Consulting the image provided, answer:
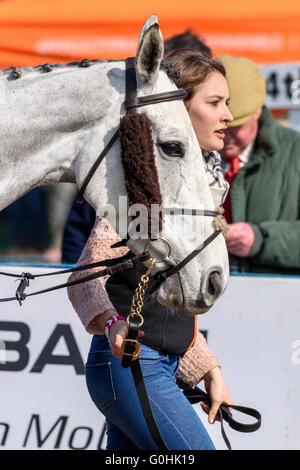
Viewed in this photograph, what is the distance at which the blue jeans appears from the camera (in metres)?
2.42

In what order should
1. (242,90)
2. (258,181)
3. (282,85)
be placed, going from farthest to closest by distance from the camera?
(282,85)
(258,181)
(242,90)

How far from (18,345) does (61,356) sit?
0.25 metres

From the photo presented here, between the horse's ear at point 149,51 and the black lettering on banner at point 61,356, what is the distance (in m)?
2.01

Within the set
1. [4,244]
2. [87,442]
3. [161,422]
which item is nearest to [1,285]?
[87,442]

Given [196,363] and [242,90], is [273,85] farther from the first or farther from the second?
[196,363]

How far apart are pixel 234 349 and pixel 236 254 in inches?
21.9

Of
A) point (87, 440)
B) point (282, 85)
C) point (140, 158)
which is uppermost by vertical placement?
point (282, 85)

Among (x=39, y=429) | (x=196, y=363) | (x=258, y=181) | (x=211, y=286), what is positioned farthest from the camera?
(x=258, y=181)

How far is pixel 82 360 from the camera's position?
3.89 m

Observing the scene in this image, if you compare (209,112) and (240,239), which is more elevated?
(209,112)

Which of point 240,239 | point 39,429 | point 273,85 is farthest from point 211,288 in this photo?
point 273,85

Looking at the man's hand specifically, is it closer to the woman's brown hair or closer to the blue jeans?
the woman's brown hair

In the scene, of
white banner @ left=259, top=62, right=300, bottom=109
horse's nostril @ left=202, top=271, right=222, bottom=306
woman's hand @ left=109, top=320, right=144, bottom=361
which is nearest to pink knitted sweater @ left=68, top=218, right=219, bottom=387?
woman's hand @ left=109, top=320, right=144, bottom=361

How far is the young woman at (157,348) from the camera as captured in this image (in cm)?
243
